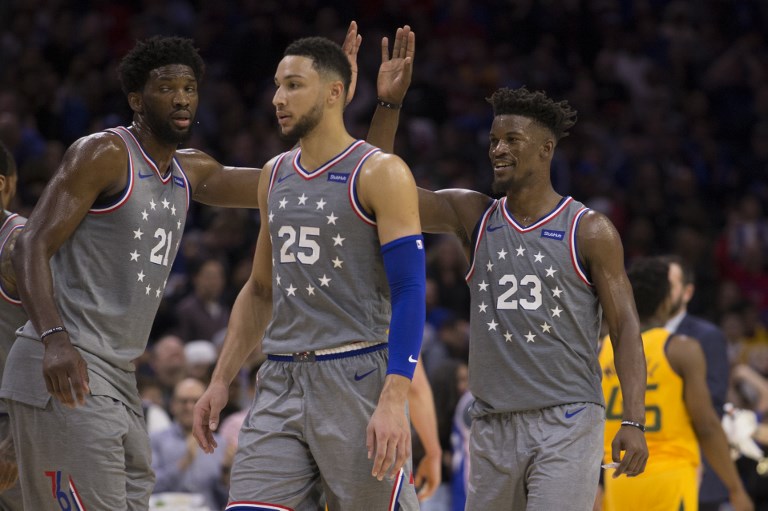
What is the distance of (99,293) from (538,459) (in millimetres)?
1939

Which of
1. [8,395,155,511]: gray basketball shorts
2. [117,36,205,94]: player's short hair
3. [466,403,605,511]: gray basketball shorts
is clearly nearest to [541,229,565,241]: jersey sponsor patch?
[466,403,605,511]: gray basketball shorts

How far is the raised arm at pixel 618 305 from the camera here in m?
5.07

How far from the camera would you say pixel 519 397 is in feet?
16.7

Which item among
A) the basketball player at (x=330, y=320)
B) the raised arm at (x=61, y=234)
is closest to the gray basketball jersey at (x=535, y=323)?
the basketball player at (x=330, y=320)

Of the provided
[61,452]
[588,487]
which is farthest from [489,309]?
[61,452]

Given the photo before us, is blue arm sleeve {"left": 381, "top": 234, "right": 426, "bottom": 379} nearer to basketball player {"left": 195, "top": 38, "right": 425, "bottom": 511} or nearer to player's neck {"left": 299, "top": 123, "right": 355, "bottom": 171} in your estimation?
basketball player {"left": 195, "top": 38, "right": 425, "bottom": 511}

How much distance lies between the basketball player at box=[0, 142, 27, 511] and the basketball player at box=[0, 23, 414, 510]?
0.32 meters

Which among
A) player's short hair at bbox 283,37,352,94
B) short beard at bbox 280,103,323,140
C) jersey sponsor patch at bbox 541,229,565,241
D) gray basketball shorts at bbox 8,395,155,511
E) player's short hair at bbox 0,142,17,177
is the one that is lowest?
gray basketball shorts at bbox 8,395,155,511

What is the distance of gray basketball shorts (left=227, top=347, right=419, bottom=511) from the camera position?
448 centimetres

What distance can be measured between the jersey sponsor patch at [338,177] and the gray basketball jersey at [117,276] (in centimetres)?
84

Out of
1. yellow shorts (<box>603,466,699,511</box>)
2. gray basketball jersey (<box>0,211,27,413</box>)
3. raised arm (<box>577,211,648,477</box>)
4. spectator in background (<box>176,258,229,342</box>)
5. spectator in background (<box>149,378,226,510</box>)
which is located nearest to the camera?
raised arm (<box>577,211,648,477</box>)

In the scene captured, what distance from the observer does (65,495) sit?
4.73 meters

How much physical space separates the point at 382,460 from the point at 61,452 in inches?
53.0

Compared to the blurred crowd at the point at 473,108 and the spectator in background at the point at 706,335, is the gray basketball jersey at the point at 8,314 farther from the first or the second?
the blurred crowd at the point at 473,108
